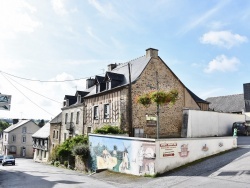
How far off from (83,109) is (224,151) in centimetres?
1682

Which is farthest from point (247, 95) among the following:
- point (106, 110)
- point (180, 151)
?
point (180, 151)

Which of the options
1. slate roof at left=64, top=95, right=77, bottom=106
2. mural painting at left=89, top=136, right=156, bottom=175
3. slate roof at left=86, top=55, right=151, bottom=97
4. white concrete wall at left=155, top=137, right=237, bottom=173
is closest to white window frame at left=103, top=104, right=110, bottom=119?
slate roof at left=86, top=55, right=151, bottom=97

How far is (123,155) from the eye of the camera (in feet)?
55.6

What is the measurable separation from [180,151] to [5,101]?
1278 cm

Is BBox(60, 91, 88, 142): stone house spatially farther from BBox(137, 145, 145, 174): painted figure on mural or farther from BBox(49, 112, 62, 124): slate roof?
BBox(137, 145, 145, 174): painted figure on mural

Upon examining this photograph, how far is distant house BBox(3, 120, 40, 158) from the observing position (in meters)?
62.3

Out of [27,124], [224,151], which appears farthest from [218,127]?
[27,124]

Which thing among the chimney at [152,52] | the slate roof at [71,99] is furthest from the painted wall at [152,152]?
the slate roof at [71,99]

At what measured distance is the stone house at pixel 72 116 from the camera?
3094 cm

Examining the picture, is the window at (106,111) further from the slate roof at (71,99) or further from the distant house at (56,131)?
the distant house at (56,131)

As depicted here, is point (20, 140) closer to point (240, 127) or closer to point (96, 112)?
point (96, 112)

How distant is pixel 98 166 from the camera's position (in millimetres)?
19969

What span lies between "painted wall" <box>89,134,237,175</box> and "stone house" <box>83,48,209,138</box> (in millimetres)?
3633

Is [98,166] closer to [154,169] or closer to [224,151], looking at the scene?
[154,169]
